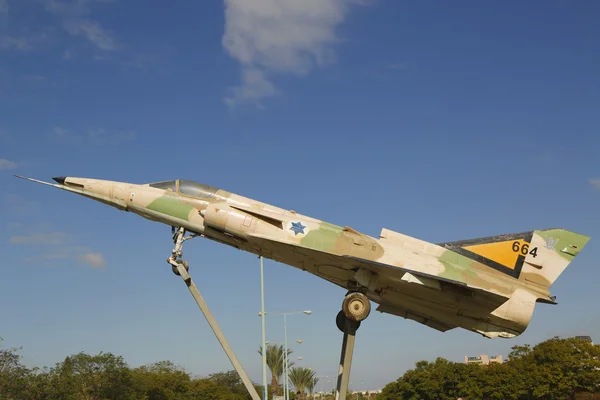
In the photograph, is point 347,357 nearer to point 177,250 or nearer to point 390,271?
point 390,271

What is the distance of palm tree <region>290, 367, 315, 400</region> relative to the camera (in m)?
66.5

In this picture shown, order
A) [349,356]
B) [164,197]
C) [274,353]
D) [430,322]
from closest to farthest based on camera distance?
[349,356]
[164,197]
[430,322]
[274,353]

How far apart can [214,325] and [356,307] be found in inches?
147

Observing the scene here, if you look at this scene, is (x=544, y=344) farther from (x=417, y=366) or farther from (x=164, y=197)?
(x=164, y=197)

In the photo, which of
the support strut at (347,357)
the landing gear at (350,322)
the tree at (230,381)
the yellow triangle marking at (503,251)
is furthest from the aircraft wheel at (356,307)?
the tree at (230,381)

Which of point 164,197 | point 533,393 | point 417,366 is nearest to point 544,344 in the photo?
point 533,393

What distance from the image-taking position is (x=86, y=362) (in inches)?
2045

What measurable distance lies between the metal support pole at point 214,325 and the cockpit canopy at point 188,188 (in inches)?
82.5

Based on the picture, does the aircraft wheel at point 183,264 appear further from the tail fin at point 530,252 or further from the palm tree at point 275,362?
the palm tree at point 275,362

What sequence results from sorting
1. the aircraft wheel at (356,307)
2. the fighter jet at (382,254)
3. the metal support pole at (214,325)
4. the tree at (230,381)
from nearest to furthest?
the metal support pole at (214,325) → the aircraft wheel at (356,307) → the fighter jet at (382,254) → the tree at (230,381)

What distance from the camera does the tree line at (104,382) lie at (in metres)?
47.3

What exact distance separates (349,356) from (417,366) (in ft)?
168

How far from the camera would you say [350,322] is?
14.9 metres

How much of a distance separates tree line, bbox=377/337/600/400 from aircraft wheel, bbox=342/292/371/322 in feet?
136
